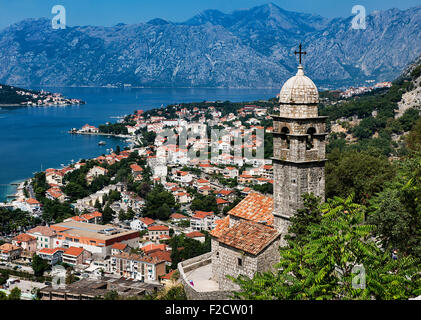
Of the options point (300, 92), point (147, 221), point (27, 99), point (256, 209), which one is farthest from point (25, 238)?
point (27, 99)

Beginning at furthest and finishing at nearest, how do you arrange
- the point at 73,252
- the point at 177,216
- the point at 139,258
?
the point at 177,216, the point at 73,252, the point at 139,258

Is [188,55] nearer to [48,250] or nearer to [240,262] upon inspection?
[48,250]

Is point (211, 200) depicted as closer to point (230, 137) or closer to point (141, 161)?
point (141, 161)

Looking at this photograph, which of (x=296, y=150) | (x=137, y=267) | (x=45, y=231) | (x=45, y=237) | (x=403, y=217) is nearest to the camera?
(x=403, y=217)

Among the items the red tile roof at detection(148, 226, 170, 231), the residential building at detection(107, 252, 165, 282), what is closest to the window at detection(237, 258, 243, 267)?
the residential building at detection(107, 252, 165, 282)

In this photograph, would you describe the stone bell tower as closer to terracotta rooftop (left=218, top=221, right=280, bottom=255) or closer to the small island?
terracotta rooftop (left=218, top=221, right=280, bottom=255)

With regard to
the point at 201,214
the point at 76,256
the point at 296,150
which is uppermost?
the point at 296,150

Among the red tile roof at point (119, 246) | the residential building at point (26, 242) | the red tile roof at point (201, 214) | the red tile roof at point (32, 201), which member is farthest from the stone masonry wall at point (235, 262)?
the red tile roof at point (32, 201)
